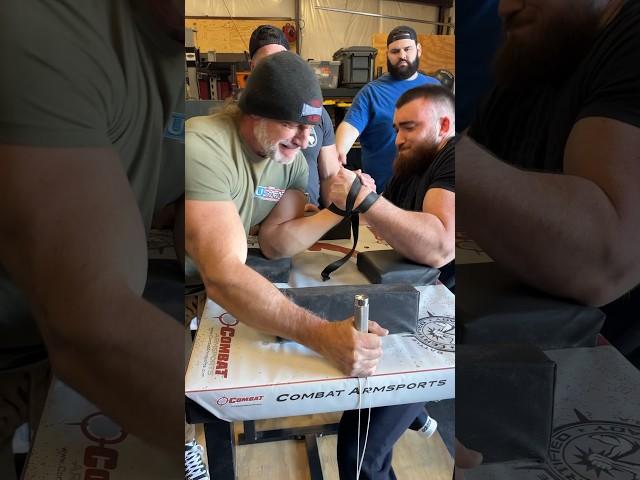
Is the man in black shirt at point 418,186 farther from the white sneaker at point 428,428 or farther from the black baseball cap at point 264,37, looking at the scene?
the white sneaker at point 428,428

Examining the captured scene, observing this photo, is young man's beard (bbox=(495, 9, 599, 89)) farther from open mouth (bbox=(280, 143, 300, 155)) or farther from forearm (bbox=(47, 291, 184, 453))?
open mouth (bbox=(280, 143, 300, 155))

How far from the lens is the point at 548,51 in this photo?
0.20 metres

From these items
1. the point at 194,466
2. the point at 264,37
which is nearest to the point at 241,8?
the point at 264,37

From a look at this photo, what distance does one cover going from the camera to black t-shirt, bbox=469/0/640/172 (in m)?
0.18

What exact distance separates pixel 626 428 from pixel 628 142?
165 mm

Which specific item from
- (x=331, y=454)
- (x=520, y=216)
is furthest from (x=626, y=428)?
(x=331, y=454)

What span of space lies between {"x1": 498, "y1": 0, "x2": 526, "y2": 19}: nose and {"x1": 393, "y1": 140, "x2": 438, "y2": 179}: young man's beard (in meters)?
0.46

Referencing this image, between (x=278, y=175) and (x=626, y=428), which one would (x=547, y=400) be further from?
(x=278, y=175)

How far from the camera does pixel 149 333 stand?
18 centimetres

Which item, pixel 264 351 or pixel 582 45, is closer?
pixel 582 45

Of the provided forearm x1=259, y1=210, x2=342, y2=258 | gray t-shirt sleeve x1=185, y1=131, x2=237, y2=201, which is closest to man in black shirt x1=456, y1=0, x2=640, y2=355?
gray t-shirt sleeve x1=185, y1=131, x2=237, y2=201

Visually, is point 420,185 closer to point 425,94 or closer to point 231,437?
point 425,94

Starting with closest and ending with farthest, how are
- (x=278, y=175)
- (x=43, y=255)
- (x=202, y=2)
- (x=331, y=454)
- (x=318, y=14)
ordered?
(x=43, y=255) → (x=202, y=2) → (x=318, y=14) → (x=278, y=175) → (x=331, y=454)

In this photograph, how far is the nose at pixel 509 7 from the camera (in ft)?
0.64
